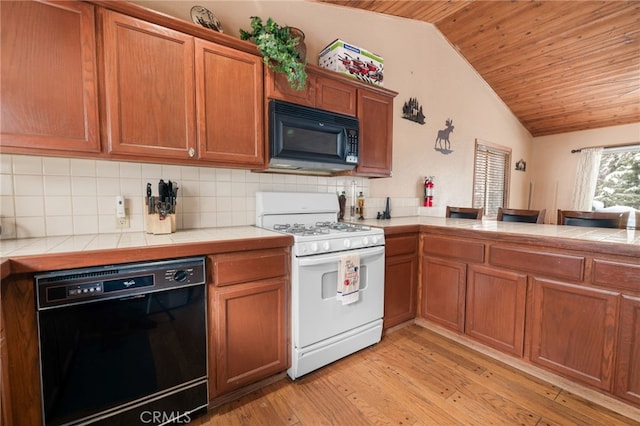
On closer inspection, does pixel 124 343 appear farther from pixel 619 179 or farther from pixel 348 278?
pixel 619 179

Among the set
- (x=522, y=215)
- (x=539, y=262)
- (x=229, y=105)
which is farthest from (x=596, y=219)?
(x=229, y=105)

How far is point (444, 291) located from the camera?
2.25 metres

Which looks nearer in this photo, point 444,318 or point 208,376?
point 208,376

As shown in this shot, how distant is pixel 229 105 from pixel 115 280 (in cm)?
115

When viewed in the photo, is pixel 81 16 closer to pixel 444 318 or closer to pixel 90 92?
pixel 90 92

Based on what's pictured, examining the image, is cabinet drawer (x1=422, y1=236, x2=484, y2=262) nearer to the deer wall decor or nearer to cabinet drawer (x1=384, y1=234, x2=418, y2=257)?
cabinet drawer (x1=384, y1=234, x2=418, y2=257)

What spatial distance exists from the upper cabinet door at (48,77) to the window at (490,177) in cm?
472

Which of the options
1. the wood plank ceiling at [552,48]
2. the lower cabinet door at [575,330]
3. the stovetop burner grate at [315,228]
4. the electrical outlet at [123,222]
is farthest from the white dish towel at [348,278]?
the wood plank ceiling at [552,48]

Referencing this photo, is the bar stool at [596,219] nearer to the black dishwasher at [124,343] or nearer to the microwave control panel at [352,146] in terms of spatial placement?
the microwave control panel at [352,146]

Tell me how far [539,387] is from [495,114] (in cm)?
444

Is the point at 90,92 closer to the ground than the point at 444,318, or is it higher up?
higher up

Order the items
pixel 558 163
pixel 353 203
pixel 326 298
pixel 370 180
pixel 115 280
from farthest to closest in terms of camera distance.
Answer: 1. pixel 558 163
2. pixel 370 180
3. pixel 353 203
4. pixel 326 298
5. pixel 115 280

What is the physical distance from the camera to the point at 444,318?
2254mm

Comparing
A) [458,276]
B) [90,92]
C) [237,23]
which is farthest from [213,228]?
[458,276]
